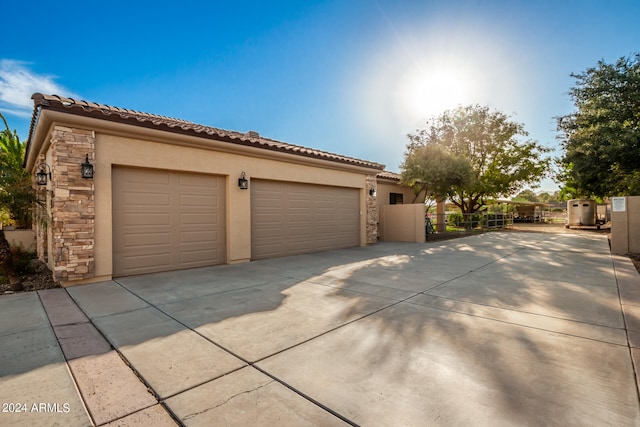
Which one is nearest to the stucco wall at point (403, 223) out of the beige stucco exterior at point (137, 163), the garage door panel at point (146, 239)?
the beige stucco exterior at point (137, 163)

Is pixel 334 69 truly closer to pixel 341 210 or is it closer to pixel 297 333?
pixel 341 210

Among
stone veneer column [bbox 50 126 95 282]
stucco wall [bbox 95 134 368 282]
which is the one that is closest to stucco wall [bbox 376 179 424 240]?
stucco wall [bbox 95 134 368 282]

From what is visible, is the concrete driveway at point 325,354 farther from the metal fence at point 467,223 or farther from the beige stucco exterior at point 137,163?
the metal fence at point 467,223

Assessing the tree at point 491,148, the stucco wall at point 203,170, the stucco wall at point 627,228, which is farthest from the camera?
the tree at point 491,148

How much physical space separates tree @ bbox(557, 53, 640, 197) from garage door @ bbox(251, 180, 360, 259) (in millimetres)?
9035

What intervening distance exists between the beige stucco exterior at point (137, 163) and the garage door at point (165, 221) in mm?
233

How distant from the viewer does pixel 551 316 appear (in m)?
3.93

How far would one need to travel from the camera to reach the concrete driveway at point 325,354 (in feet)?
6.81

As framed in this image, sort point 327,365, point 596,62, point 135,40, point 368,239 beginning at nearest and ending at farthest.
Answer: point 327,365, point 135,40, point 596,62, point 368,239

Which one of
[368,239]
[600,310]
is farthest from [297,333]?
[368,239]

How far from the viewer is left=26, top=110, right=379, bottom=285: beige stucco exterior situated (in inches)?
232

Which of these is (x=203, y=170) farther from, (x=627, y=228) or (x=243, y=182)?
(x=627, y=228)

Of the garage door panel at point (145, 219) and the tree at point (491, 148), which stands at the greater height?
the tree at point (491, 148)

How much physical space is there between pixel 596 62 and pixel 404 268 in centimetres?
1188
